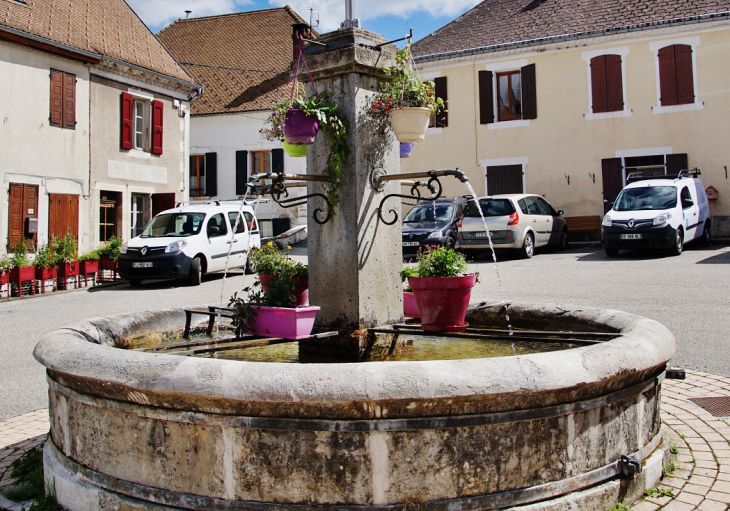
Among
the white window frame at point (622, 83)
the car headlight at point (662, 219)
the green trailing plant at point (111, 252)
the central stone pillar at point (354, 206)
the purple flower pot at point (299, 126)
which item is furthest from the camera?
the white window frame at point (622, 83)

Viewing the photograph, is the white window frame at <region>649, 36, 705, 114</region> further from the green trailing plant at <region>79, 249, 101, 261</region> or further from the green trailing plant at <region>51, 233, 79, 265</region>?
the green trailing plant at <region>51, 233, 79, 265</region>

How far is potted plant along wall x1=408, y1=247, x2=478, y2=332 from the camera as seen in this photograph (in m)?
4.09

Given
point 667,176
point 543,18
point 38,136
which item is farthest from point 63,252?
point 543,18

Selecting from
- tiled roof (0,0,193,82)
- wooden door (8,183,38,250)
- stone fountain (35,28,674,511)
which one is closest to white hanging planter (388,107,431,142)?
Answer: stone fountain (35,28,674,511)

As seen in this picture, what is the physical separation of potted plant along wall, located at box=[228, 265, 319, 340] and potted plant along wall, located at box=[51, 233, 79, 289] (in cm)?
1253

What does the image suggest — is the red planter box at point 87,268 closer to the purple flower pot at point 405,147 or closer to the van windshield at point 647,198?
the van windshield at point 647,198

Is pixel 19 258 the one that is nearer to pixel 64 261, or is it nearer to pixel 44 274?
pixel 44 274

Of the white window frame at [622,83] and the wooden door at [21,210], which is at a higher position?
the white window frame at [622,83]

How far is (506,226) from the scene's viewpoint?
55.9 ft

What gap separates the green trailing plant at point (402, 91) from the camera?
14.2 ft

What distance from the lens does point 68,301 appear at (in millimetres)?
13445

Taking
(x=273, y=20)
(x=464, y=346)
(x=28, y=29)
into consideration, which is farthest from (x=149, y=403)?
(x=273, y=20)

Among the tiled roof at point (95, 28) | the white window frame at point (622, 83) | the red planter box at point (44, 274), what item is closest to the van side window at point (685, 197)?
the white window frame at point (622, 83)

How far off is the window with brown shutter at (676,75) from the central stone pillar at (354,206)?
18897 millimetres
